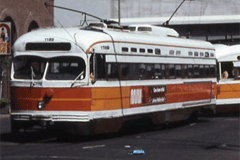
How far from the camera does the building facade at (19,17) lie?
3591 cm

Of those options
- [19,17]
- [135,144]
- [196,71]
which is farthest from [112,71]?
[19,17]

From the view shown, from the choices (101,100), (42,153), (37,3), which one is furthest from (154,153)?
(37,3)

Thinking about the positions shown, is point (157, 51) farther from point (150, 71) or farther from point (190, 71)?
point (190, 71)

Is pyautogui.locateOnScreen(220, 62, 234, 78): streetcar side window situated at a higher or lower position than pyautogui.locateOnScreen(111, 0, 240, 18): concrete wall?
lower

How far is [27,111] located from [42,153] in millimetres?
2948

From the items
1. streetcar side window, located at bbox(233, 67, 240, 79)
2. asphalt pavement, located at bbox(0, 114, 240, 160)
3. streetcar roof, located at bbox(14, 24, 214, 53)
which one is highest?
streetcar roof, located at bbox(14, 24, 214, 53)

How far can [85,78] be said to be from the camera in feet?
54.6

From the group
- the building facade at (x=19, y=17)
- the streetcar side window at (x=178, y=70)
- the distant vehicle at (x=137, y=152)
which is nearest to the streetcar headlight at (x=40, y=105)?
the distant vehicle at (x=137, y=152)

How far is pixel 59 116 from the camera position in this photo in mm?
16453

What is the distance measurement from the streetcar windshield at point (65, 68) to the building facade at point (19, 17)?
1719 centimetres

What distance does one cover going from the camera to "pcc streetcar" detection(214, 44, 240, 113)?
86.3 feet

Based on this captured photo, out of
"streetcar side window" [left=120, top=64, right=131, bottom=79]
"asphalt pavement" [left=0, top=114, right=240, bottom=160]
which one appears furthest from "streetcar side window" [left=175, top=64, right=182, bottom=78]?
"streetcar side window" [left=120, top=64, right=131, bottom=79]

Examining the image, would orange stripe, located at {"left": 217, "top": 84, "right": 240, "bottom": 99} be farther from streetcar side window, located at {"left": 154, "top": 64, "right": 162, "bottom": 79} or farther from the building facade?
the building facade

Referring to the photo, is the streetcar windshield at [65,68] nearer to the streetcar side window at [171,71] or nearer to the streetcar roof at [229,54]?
the streetcar side window at [171,71]
